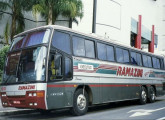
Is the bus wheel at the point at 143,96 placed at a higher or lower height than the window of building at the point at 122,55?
lower

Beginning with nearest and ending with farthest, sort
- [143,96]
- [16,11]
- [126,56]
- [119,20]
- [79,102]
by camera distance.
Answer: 1. [79,102]
2. [126,56]
3. [143,96]
4. [16,11]
5. [119,20]

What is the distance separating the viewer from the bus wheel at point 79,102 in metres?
10.1

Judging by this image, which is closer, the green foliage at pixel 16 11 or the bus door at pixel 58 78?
the bus door at pixel 58 78

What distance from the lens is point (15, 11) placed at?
2445 cm

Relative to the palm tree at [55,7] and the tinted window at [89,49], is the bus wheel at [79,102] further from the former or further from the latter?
the palm tree at [55,7]

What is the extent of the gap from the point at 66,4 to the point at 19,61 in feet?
46.2

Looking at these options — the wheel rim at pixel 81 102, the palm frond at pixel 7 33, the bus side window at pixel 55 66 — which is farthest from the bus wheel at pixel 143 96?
the palm frond at pixel 7 33

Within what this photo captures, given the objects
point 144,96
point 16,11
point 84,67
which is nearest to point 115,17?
point 16,11

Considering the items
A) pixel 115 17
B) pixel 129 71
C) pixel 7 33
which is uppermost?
pixel 115 17

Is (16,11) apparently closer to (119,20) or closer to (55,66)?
(55,66)

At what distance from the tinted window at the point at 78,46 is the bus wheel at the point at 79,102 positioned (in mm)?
1407

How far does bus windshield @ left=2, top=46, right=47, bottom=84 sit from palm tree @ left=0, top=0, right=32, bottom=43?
14.5m

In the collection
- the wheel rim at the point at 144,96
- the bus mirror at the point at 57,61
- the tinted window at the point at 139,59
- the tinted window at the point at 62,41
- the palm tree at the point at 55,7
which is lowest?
the wheel rim at the point at 144,96

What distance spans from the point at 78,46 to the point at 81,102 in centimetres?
211
